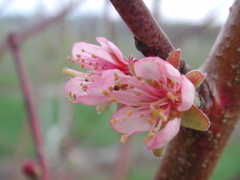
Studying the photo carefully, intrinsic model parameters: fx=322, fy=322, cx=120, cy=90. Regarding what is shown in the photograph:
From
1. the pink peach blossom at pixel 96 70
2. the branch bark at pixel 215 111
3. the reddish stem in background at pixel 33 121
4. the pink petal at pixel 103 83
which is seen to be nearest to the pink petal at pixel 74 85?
the pink peach blossom at pixel 96 70

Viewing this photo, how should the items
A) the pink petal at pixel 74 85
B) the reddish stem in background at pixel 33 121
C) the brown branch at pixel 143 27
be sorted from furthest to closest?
the reddish stem in background at pixel 33 121 < the pink petal at pixel 74 85 < the brown branch at pixel 143 27

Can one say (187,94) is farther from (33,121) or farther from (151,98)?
(33,121)

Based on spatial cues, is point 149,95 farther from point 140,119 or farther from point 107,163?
point 107,163

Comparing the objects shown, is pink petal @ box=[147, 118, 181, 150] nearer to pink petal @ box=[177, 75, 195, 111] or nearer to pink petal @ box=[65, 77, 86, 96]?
pink petal @ box=[177, 75, 195, 111]

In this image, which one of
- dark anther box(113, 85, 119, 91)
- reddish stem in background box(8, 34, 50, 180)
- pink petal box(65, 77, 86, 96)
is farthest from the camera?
reddish stem in background box(8, 34, 50, 180)

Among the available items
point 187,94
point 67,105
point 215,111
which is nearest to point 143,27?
point 187,94

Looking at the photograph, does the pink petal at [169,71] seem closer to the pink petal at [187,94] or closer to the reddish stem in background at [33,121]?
the pink petal at [187,94]

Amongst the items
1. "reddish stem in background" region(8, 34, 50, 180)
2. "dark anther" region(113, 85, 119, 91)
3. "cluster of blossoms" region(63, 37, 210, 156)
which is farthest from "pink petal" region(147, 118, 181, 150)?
"reddish stem in background" region(8, 34, 50, 180)

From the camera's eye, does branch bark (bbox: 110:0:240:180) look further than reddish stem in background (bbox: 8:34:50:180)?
No

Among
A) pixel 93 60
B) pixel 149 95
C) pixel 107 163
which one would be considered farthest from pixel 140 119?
pixel 107 163
